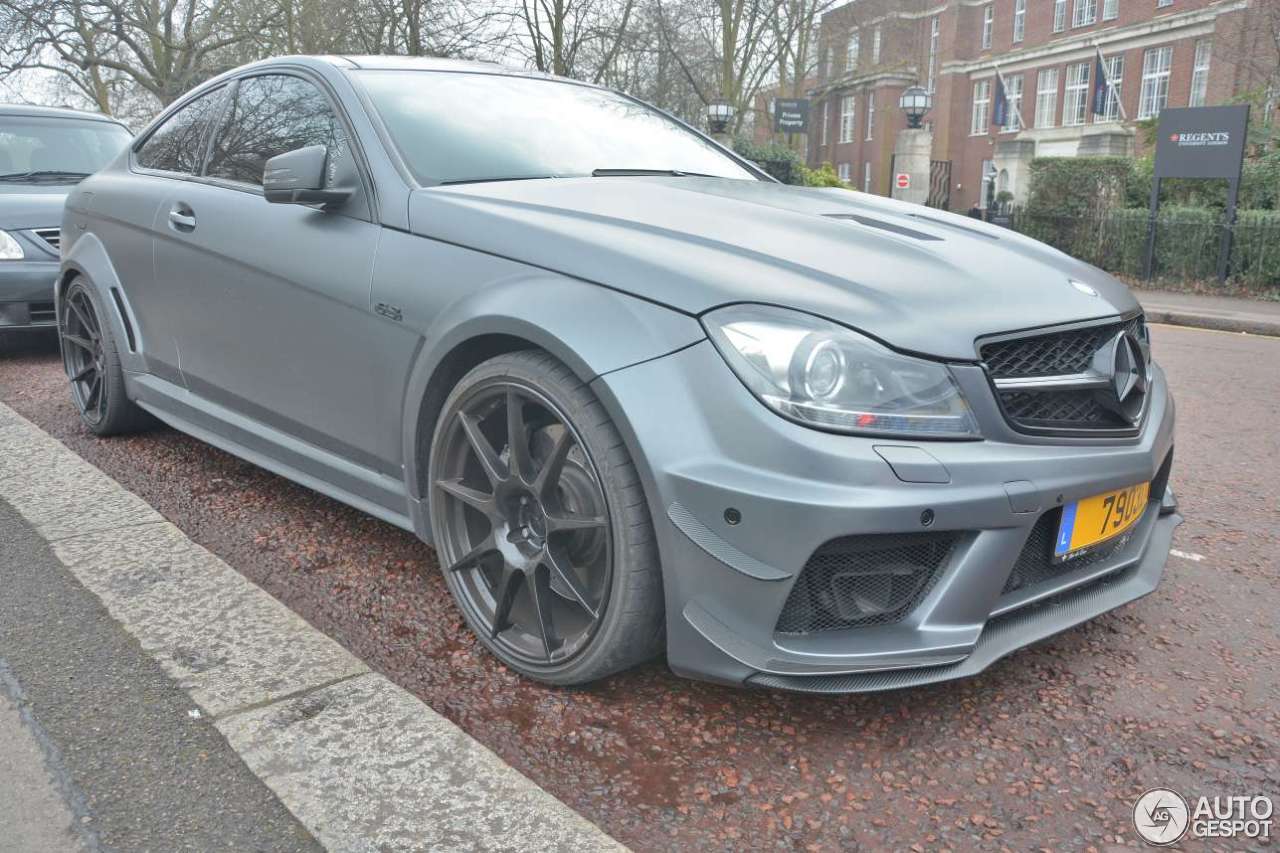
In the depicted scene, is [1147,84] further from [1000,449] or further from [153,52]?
[1000,449]

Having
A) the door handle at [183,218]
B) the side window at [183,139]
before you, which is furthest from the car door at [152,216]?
the door handle at [183,218]

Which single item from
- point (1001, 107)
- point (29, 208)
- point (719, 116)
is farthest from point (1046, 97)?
point (29, 208)

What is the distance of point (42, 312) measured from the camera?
679 cm

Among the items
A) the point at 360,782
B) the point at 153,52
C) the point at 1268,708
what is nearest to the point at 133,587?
Answer: the point at 360,782

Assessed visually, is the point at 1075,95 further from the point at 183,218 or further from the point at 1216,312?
the point at 183,218

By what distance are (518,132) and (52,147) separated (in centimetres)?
621

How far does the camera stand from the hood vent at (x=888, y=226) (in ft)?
9.13

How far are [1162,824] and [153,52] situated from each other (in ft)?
112

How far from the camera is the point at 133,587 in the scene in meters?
2.98

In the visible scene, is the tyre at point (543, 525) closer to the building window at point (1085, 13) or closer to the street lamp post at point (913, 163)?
the street lamp post at point (913, 163)

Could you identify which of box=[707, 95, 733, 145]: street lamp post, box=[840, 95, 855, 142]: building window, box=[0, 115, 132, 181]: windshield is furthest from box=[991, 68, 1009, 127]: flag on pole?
box=[0, 115, 132, 181]: windshield

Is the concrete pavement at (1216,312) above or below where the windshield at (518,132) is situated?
below

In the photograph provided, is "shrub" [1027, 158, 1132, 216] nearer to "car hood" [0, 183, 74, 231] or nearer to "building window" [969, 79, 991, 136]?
"car hood" [0, 183, 74, 231]

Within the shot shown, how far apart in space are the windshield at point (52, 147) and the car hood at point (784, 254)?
625 centimetres
